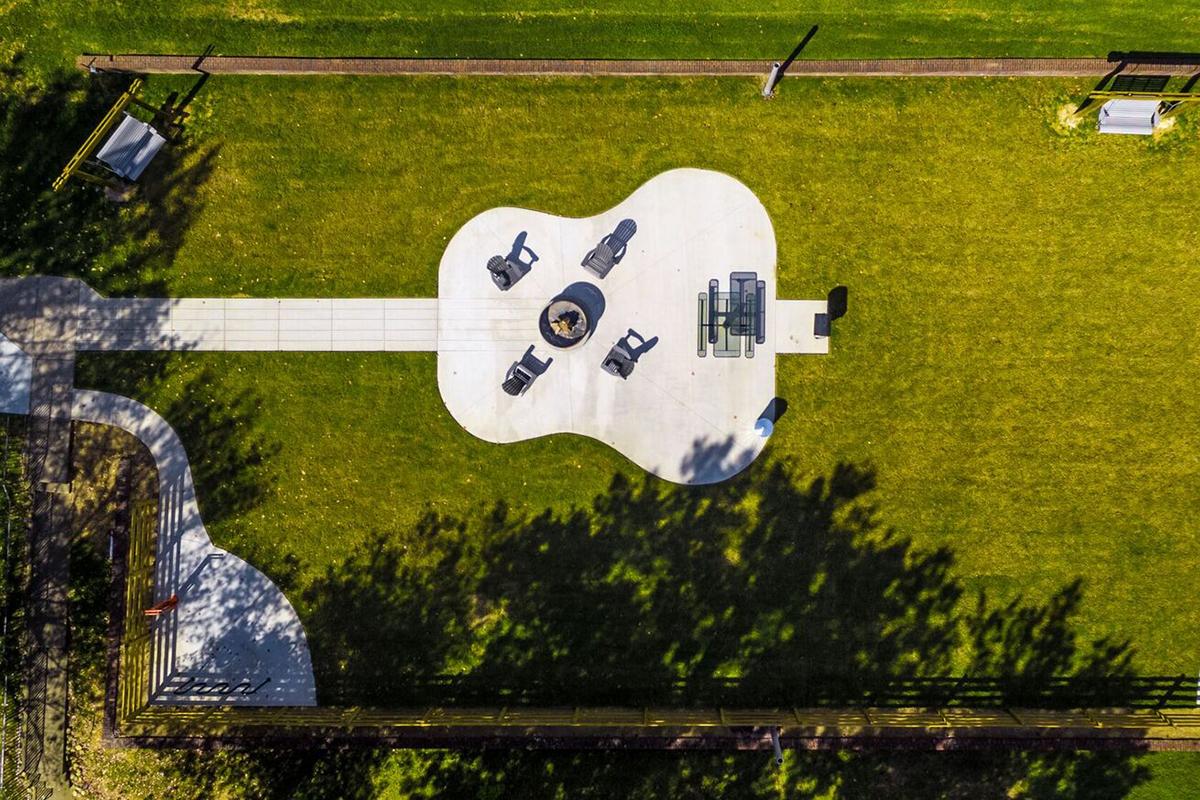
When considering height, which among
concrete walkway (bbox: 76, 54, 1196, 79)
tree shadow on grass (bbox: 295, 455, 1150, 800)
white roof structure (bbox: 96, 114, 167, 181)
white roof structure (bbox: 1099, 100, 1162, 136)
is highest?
concrete walkway (bbox: 76, 54, 1196, 79)

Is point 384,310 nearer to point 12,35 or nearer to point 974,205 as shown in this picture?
point 12,35

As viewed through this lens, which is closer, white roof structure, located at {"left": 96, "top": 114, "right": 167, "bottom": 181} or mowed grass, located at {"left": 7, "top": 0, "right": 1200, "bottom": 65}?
white roof structure, located at {"left": 96, "top": 114, "right": 167, "bottom": 181}

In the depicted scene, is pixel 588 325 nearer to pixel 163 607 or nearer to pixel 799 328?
Answer: pixel 799 328

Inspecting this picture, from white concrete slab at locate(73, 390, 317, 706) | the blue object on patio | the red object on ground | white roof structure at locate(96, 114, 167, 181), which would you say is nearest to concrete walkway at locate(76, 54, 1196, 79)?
white roof structure at locate(96, 114, 167, 181)

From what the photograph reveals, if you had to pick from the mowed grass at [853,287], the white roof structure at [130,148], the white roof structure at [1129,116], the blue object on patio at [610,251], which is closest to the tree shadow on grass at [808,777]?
the mowed grass at [853,287]

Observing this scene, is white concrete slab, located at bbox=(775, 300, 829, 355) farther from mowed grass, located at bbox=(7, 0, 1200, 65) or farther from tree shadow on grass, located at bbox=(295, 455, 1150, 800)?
mowed grass, located at bbox=(7, 0, 1200, 65)

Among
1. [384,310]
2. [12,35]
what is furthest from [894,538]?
[12,35]
